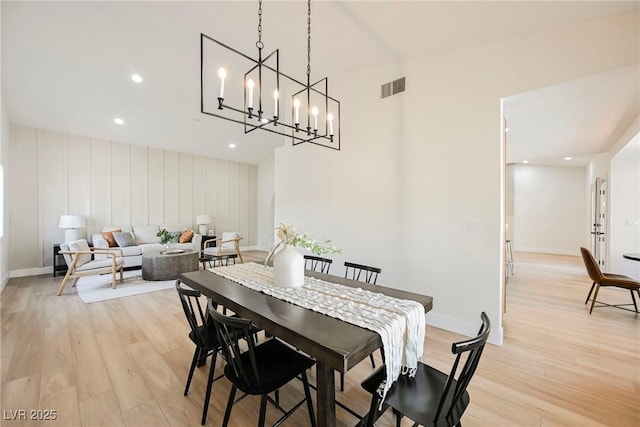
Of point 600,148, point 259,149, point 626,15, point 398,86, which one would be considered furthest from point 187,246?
point 600,148

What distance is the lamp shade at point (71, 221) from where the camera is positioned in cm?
527

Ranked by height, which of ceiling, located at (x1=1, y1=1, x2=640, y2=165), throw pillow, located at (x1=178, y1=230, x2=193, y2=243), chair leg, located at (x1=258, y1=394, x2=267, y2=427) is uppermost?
ceiling, located at (x1=1, y1=1, x2=640, y2=165)

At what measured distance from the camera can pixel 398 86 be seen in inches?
129

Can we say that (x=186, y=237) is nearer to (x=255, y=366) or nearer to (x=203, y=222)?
(x=203, y=222)

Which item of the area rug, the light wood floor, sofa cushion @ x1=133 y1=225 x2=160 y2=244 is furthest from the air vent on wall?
sofa cushion @ x1=133 y1=225 x2=160 y2=244

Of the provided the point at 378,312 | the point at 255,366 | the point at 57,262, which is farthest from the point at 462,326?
the point at 57,262

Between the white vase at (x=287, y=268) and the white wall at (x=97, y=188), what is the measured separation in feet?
20.7

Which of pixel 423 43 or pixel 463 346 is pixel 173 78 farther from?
pixel 463 346

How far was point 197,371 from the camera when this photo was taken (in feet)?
7.29

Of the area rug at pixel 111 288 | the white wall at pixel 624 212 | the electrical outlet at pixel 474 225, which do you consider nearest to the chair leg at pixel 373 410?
the electrical outlet at pixel 474 225

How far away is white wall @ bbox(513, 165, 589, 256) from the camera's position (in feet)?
25.5

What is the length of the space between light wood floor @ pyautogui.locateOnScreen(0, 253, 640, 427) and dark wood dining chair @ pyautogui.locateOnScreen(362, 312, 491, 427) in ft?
1.73

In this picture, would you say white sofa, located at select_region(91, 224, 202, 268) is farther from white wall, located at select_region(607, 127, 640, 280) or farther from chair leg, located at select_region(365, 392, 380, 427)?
white wall, located at select_region(607, 127, 640, 280)

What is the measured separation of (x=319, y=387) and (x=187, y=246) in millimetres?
6043
